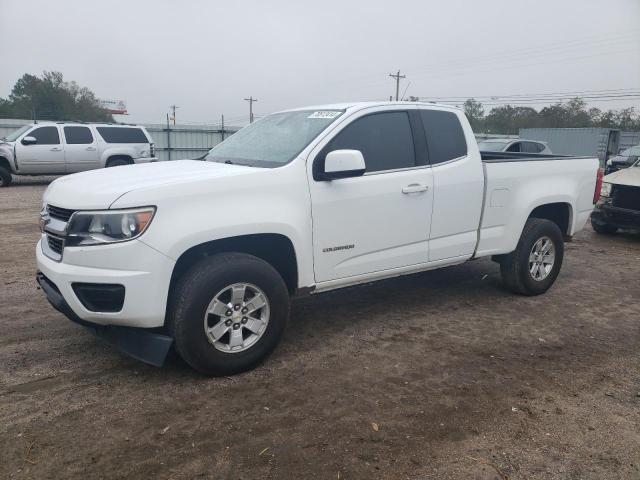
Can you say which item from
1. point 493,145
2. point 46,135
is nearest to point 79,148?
point 46,135

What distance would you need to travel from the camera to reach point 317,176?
3.80 meters

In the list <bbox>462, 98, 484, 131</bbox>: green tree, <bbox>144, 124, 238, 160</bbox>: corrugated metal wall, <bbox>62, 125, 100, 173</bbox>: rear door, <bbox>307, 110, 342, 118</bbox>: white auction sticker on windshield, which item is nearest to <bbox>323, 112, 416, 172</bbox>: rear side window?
<bbox>307, 110, 342, 118</bbox>: white auction sticker on windshield

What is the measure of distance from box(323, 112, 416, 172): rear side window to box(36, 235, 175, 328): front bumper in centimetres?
154

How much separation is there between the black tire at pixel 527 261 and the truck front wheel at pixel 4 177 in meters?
14.8

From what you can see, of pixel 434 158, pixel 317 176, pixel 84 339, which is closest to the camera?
pixel 317 176

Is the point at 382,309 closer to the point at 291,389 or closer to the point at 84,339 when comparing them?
the point at 291,389

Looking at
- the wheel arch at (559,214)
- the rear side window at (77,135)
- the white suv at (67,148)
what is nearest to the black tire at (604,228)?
the wheel arch at (559,214)

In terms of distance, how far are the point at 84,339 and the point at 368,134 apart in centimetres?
282

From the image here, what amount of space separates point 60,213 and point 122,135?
44.6 feet

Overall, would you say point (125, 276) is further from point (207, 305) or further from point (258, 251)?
point (258, 251)

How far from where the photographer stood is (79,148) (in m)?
15.4

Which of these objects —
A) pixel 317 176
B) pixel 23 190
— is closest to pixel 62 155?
pixel 23 190

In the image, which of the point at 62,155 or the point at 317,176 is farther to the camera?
the point at 62,155

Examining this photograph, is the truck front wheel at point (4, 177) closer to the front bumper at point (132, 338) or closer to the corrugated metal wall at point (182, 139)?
the corrugated metal wall at point (182, 139)
